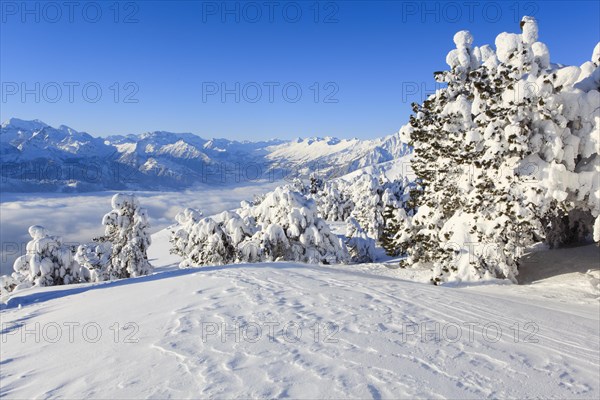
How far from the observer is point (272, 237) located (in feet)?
80.8

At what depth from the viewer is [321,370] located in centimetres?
483

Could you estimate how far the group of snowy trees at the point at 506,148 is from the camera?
44.3 ft

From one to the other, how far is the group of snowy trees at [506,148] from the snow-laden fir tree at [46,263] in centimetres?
2320

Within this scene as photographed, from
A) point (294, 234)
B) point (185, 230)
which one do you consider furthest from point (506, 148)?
point (185, 230)

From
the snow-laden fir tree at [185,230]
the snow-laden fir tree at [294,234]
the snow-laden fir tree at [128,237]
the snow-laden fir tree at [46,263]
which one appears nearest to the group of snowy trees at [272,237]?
the snow-laden fir tree at [294,234]

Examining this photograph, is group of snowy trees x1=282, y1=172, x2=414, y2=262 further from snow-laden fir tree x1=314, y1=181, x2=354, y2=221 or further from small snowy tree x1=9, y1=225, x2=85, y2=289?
small snowy tree x1=9, y1=225, x2=85, y2=289

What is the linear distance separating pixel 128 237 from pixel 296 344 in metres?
28.9

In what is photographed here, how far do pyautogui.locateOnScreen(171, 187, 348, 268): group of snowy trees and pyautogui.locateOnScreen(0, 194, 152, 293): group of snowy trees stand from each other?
499cm

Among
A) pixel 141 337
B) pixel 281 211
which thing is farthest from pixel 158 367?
pixel 281 211

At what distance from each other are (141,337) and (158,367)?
158cm

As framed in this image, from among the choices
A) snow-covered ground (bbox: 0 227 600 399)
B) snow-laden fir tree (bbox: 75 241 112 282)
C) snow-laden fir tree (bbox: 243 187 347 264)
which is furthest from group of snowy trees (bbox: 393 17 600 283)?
snow-laden fir tree (bbox: 75 241 112 282)

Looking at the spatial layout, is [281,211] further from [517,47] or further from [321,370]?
[321,370]

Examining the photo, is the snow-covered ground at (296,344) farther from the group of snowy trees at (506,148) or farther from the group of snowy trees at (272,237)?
the group of snowy trees at (272,237)

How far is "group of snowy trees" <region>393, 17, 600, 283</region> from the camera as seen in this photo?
44.3 feet
